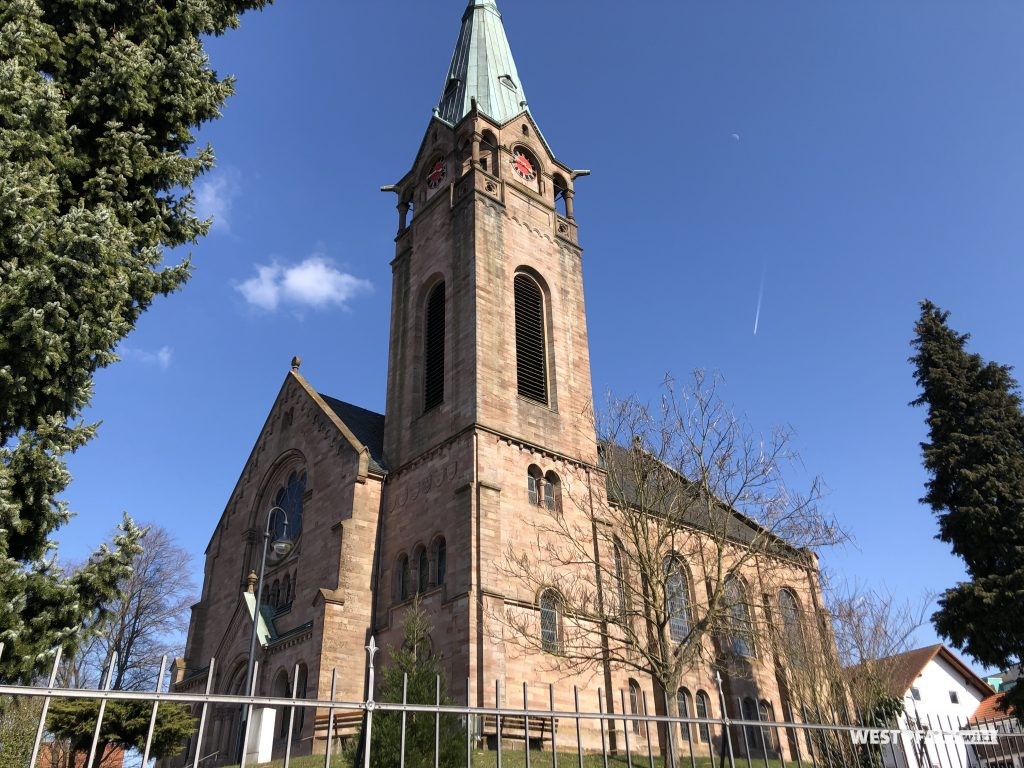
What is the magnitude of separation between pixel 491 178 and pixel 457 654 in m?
18.6

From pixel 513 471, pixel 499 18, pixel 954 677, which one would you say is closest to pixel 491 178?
pixel 513 471

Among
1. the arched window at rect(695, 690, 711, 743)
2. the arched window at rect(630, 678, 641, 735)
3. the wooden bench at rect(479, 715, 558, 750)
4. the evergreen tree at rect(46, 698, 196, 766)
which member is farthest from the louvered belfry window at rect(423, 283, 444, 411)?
the arched window at rect(695, 690, 711, 743)

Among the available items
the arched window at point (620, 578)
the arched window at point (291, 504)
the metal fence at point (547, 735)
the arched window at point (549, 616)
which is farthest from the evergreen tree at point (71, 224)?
the arched window at point (291, 504)

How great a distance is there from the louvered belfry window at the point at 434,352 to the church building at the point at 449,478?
0.08 m

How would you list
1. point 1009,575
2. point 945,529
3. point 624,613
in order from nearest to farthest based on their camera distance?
point 624,613 < point 1009,575 < point 945,529

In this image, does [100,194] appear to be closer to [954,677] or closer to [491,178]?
[491,178]

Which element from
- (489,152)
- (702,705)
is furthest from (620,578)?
(489,152)

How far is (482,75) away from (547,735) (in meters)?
30.2

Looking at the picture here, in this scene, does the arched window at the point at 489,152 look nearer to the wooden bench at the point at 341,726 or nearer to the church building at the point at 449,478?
the church building at the point at 449,478

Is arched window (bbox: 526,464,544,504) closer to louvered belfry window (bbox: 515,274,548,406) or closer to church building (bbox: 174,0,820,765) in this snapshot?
church building (bbox: 174,0,820,765)

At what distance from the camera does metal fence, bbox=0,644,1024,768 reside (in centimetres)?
579

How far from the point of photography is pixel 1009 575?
21172 mm

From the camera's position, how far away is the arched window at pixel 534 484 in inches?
995

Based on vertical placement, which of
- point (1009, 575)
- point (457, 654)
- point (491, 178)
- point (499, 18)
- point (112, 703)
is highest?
point (499, 18)
